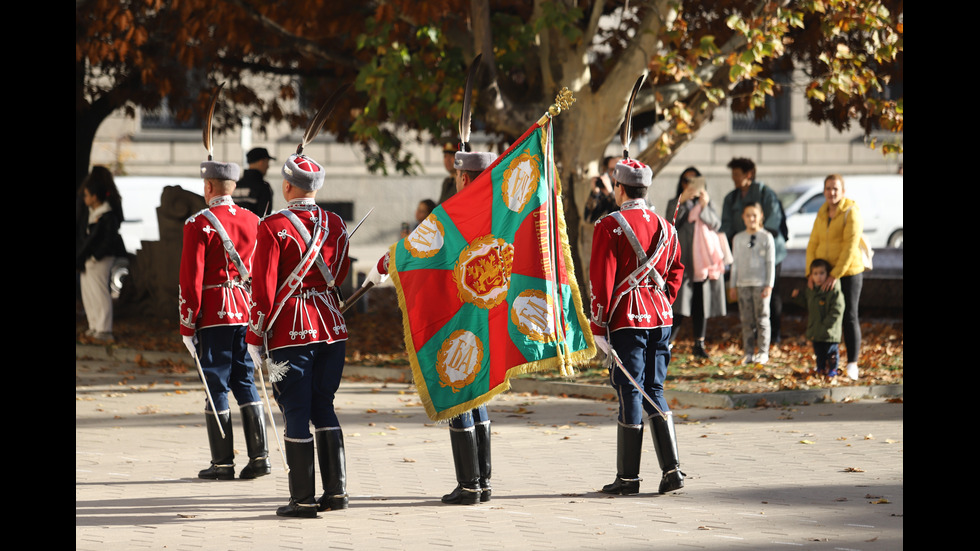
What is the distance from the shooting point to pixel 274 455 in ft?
28.7

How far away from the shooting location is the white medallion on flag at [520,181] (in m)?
7.05

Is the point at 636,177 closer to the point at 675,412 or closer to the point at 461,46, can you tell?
the point at 675,412

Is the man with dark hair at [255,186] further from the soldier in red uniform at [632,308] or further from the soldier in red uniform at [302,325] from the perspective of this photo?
the soldier in red uniform at [632,308]

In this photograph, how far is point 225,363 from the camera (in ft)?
26.0

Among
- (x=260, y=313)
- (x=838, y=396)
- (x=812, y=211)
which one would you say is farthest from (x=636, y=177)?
(x=812, y=211)

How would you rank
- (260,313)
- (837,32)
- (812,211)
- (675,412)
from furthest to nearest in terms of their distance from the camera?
(812,211), (837,32), (675,412), (260,313)

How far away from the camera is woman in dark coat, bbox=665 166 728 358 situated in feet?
42.2

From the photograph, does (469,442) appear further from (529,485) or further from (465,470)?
(529,485)

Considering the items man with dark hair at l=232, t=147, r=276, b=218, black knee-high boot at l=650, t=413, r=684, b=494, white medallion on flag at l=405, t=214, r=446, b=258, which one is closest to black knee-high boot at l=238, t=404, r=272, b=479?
white medallion on flag at l=405, t=214, r=446, b=258

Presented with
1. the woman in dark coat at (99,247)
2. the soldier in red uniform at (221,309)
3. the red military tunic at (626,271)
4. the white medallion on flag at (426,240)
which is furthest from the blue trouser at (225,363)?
the woman in dark coat at (99,247)

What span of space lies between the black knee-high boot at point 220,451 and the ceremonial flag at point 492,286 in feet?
4.68

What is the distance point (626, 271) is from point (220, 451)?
105 inches

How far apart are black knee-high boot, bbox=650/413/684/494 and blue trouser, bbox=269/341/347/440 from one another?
1775 mm

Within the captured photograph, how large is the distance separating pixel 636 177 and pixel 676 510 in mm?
1810
